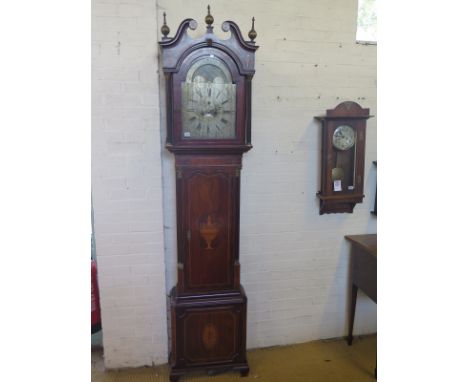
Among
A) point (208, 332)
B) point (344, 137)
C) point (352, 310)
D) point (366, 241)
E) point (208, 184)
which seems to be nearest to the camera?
point (208, 184)

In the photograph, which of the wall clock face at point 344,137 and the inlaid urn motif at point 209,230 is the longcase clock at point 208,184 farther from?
the wall clock face at point 344,137

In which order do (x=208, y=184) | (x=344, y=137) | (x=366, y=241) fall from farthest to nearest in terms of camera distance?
(x=366, y=241) < (x=344, y=137) < (x=208, y=184)

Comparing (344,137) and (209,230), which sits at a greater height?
(344,137)

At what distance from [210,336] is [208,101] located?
1355mm

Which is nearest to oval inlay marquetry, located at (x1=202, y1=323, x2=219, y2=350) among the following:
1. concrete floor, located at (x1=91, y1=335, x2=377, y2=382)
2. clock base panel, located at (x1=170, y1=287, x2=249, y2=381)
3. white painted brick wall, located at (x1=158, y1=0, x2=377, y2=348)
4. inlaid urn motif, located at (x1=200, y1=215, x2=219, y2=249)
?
clock base panel, located at (x1=170, y1=287, x2=249, y2=381)

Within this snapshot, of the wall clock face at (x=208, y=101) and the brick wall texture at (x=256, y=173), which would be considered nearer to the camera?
the wall clock face at (x=208, y=101)

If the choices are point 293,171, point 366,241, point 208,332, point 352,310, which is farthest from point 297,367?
point 293,171

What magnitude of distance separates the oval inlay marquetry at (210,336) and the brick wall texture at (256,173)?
1.03 ft

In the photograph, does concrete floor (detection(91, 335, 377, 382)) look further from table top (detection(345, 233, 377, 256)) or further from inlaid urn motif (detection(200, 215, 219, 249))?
inlaid urn motif (detection(200, 215, 219, 249))

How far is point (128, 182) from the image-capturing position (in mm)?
2039

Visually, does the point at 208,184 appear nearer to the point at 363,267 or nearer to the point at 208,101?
the point at 208,101

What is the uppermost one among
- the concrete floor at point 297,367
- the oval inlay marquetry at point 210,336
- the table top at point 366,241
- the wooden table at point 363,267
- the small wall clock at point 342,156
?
the small wall clock at point 342,156

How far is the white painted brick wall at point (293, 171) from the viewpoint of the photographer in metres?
2.11

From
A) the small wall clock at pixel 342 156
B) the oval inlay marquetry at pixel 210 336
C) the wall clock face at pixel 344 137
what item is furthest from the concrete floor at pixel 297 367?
the wall clock face at pixel 344 137
